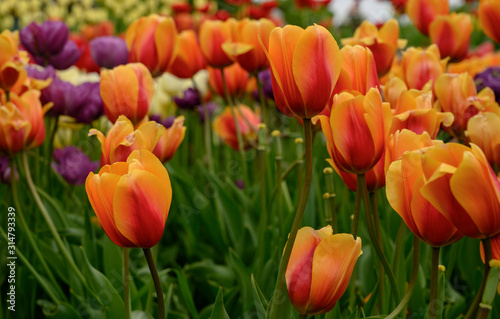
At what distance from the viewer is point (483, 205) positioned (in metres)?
0.47

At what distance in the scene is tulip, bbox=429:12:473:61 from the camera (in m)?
1.21

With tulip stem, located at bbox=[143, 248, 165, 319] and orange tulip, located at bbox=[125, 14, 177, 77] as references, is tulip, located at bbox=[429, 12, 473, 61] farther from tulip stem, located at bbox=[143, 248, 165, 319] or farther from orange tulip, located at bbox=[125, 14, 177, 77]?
tulip stem, located at bbox=[143, 248, 165, 319]

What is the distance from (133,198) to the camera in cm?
54

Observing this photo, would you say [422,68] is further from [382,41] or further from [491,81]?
[491,81]

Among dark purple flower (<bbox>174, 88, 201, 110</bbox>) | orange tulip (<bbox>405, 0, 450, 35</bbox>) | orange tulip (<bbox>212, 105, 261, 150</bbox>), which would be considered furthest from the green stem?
dark purple flower (<bbox>174, 88, 201, 110</bbox>)

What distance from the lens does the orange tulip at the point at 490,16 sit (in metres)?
1.08

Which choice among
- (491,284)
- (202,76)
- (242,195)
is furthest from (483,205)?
(202,76)

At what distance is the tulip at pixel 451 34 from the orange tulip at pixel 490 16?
0.33ft

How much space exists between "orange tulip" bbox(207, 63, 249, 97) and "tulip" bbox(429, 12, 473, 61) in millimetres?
513

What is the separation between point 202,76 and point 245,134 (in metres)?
0.35

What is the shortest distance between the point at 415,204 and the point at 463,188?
0.20 feet

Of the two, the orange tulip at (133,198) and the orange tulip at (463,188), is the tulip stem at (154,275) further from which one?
the orange tulip at (463,188)

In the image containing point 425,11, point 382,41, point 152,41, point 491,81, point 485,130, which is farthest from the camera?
point 425,11

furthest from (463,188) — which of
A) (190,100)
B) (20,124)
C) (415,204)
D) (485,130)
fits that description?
(190,100)
